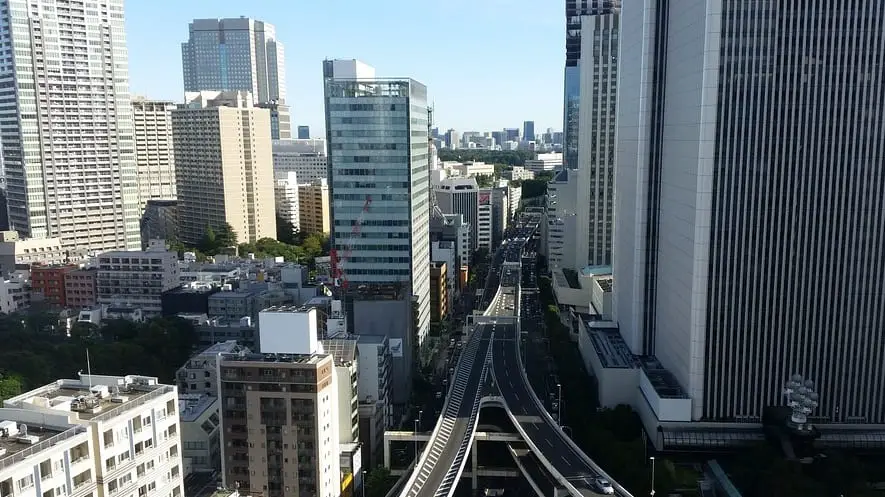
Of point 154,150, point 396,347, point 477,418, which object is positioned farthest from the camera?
point 154,150

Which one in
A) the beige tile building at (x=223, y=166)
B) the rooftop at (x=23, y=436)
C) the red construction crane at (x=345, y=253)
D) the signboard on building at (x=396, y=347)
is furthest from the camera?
the beige tile building at (x=223, y=166)

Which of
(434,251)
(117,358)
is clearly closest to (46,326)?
(117,358)

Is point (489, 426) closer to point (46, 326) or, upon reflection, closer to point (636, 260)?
point (636, 260)

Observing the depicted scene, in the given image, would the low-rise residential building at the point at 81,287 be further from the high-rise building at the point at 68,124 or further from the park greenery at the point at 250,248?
the park greenery at the point at 250,248

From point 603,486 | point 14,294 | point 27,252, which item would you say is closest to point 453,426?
point 603,486

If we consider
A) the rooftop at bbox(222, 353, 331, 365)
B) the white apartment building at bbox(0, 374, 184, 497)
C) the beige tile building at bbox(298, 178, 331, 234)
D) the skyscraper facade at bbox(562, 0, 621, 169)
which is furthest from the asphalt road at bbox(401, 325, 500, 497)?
the beige tile building at bbox(298, 178, 331, 234)

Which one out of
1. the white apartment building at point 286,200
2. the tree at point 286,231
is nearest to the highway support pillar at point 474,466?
the tree at point 286,231

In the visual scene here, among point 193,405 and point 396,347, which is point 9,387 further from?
point 396,347
